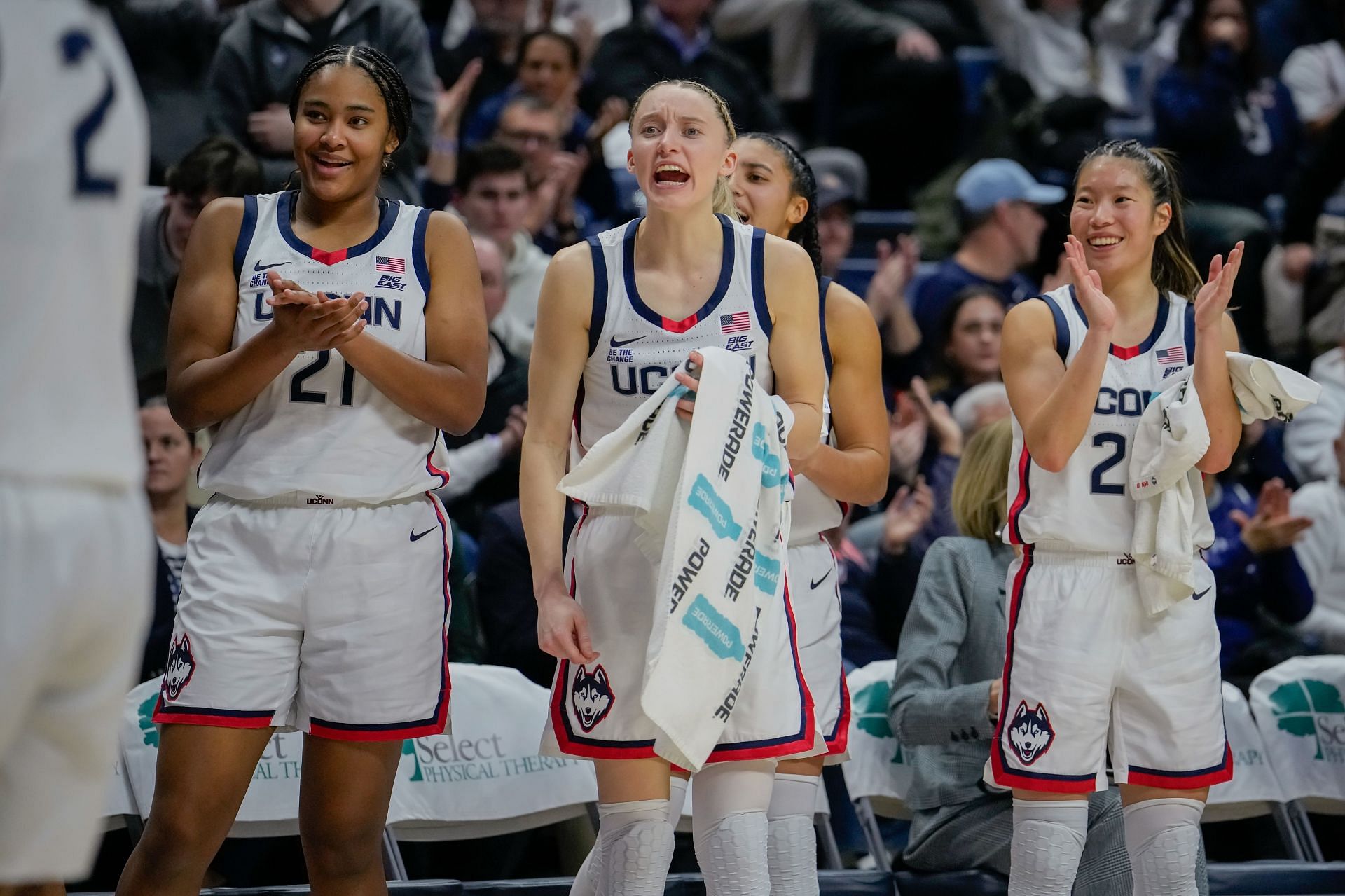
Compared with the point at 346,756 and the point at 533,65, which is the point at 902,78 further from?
the point at 346,756

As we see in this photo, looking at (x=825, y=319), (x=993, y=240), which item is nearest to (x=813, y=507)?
(x=825, y=319)

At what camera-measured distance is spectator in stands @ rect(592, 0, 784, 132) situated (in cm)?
889

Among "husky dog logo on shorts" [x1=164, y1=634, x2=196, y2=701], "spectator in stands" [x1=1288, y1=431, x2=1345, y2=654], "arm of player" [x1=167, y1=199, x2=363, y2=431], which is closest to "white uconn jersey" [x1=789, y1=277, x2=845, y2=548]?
"arm of player" [x1=167, y1=199, x2=363, y2=431]

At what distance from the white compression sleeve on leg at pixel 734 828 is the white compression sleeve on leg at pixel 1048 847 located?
0.82 meters

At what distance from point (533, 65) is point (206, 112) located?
1974 millimetres

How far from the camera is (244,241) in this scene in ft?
12.3

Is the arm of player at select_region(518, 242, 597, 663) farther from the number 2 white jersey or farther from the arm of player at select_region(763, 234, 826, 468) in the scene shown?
the number 2 white jersey

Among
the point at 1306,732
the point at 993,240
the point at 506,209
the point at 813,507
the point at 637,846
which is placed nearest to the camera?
the point at 637,846

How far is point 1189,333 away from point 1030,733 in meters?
1.10

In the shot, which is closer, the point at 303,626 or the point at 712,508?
the point at 712,508

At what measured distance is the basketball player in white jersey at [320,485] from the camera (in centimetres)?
351

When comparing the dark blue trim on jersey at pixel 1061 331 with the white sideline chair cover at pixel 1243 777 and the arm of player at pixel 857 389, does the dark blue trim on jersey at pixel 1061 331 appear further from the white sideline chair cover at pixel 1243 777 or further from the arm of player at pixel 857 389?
the white sideline chair cover at pixel 1243 777

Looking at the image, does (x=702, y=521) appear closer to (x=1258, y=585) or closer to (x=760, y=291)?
(x=760, y=291)

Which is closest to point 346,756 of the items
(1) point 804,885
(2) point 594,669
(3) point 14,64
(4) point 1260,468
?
(2) point 594,669
